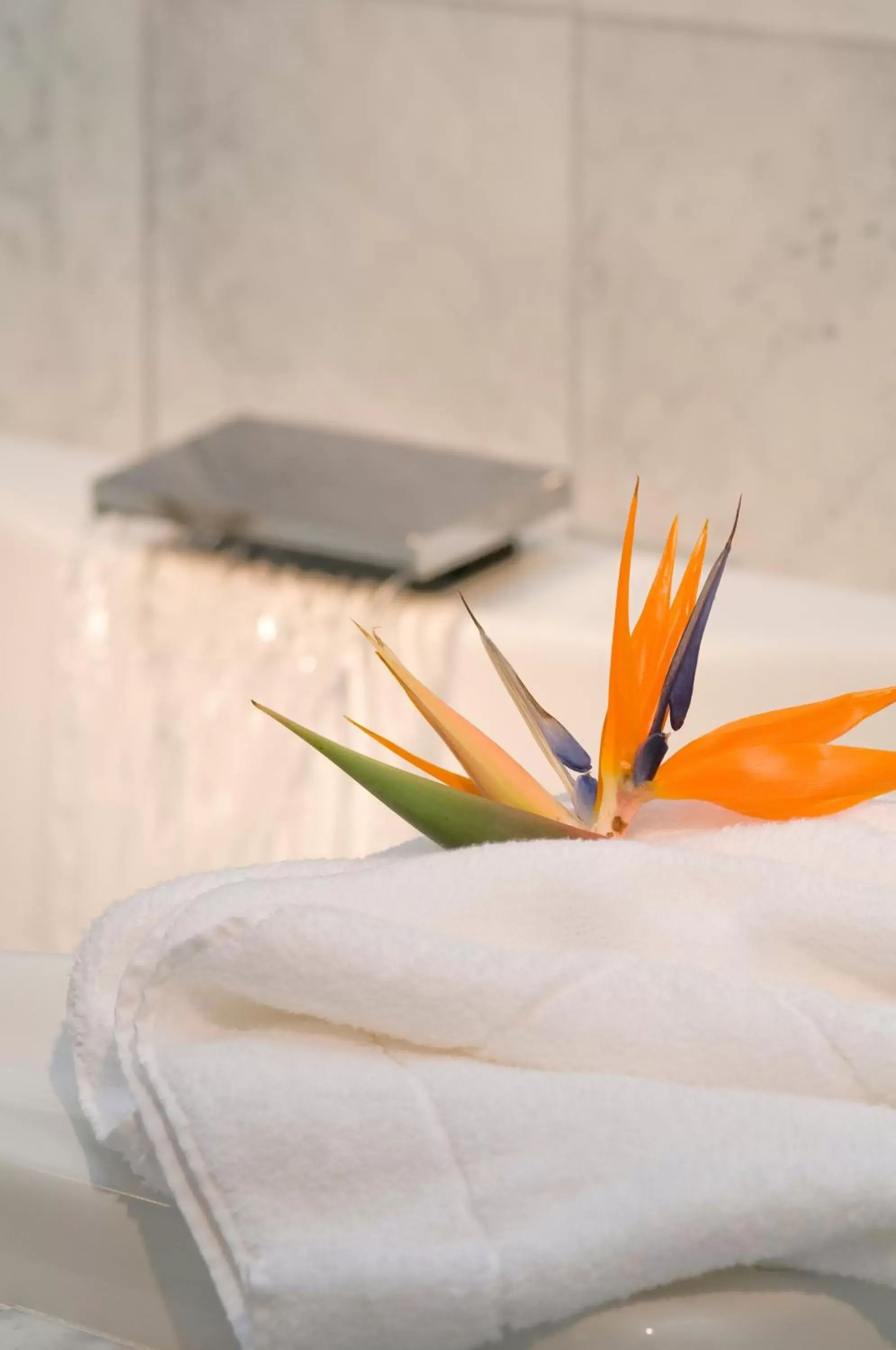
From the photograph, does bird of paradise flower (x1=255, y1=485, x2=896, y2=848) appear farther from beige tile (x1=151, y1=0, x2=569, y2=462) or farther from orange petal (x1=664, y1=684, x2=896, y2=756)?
beige tile (x1=151, y1=0, x2=569, y2=462)

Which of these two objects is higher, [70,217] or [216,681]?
[70,217]

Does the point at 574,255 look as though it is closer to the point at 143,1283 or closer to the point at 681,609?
the point at 681,609

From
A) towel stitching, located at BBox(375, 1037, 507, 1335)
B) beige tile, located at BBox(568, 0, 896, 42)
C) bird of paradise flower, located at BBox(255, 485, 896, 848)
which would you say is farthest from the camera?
beige tile, located at BBox(568, 0, 896, 42)

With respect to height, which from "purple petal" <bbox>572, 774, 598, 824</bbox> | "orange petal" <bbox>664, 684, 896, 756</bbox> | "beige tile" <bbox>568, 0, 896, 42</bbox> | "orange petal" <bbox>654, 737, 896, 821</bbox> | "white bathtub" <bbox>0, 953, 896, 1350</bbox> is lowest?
"white bathtub" <bbox>0, 953, 896, 1350</bbox>

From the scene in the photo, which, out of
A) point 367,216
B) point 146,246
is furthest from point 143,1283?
point 146,246

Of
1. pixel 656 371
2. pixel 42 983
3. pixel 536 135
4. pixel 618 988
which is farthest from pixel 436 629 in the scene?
pixel 618 988

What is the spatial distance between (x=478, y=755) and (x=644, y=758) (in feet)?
0.21

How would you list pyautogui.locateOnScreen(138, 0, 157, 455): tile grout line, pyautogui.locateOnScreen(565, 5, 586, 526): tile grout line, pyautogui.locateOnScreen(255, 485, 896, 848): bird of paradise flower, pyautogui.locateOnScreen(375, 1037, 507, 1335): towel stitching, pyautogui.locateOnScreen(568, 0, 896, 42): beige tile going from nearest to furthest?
pyautogui.locateOnScreen(375, 1037, 507, 1335): towel stitching
pyautogui.locateOnScreen(255, 485, 896, 848): bird of paradise flower
pyautogui.locateOnScreen(568, 0, 896, 42): beige tile
pyautogui.locateOnScreen(565, 5, 586, 526): tile grout line
pyautogui.locateOnScreen(138, 0, 157, 455): tile grout line

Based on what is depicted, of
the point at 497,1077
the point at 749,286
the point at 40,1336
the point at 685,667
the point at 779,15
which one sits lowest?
the point at 40,1336

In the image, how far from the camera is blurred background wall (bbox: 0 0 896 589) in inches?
47.7

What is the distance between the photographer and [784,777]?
0.60m

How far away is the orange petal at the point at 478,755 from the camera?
1.99 feet

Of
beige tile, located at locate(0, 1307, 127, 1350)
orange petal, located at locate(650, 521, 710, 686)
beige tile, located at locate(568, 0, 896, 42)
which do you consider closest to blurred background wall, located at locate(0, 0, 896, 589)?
beige tile, located at locate(568, 0, 896, 42)

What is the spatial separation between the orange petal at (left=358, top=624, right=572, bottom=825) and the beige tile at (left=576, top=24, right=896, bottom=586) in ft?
2.31
